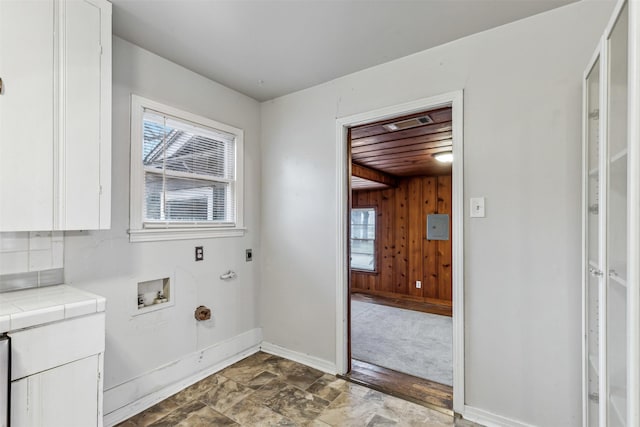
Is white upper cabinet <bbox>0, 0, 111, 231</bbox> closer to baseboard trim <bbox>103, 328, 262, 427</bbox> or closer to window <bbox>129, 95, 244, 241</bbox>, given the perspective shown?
window <bbox>129, 95, 244, 241</bbox>

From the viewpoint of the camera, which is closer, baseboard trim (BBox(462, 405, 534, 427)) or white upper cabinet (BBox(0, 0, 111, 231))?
white upper cabinet (BBox(0, 0, 111, 231))

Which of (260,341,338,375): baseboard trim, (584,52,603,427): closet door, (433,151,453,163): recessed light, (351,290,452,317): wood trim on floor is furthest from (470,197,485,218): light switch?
(351,290,452,317): wood trim on floor

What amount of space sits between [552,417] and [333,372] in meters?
1.50

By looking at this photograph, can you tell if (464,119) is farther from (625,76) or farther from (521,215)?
(625,76)

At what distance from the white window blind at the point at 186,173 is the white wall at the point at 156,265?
0.15 m

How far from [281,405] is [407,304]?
367 cm

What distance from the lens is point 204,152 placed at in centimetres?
261

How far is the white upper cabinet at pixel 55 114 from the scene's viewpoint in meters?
1.41

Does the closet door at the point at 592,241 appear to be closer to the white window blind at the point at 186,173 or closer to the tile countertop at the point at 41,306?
the tile countertop at the point at 41,306

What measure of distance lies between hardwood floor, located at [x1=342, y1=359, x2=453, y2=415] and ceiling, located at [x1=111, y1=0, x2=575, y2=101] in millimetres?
2535

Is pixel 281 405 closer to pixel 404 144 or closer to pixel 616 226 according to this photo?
pixel 616 226

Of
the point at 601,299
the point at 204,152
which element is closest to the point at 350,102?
the point at 204,152

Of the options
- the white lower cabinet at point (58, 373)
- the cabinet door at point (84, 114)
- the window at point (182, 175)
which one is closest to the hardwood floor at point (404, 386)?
the window at point (182, 175)

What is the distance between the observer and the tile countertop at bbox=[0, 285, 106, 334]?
3.98 ft
